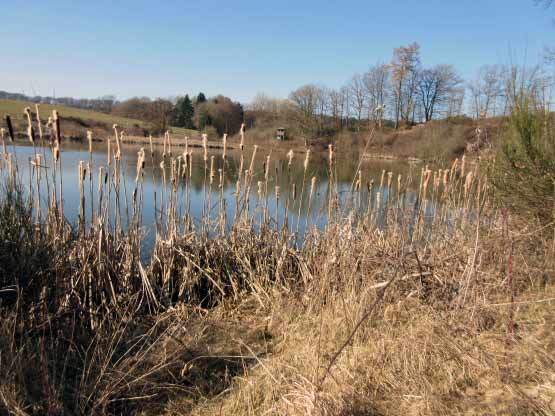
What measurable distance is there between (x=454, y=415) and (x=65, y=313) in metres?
2.53

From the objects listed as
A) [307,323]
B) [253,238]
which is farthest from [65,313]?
[253,238]

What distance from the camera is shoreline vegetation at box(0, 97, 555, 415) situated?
6.81ft

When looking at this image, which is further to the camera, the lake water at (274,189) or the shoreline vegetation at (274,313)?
the lake water at (274,189)

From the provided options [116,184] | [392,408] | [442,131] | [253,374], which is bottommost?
[253,374]

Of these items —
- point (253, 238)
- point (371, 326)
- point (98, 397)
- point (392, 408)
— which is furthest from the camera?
point (253, 238)

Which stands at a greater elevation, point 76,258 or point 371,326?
point 76,258

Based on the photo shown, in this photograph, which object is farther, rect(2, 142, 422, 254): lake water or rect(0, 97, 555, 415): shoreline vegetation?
rect(2, 142, 422, 254): lake water

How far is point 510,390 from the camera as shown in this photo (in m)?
1.92

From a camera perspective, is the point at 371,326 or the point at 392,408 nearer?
the point at 392,408

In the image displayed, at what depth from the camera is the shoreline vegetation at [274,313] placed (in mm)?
2074

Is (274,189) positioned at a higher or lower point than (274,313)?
higher

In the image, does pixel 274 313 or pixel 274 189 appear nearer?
pixel 274 313

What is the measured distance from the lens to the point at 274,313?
338 cm

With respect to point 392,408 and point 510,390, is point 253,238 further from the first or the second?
point 510,390
